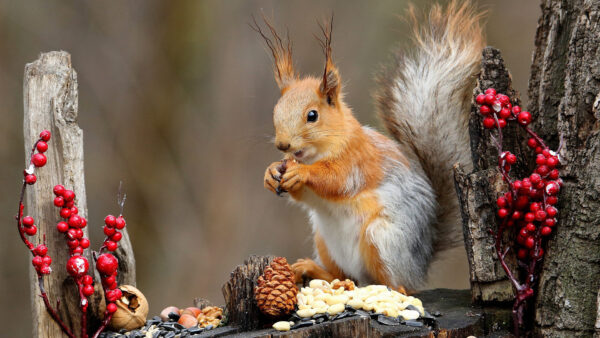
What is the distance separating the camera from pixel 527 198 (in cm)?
196

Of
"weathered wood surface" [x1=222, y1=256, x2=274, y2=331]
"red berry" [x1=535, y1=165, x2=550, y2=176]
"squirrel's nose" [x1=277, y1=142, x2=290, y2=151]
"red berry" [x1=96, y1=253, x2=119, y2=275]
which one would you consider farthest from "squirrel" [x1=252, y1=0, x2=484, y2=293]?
"red berry" [x1=96, y1=253, x2=119, y2=275]

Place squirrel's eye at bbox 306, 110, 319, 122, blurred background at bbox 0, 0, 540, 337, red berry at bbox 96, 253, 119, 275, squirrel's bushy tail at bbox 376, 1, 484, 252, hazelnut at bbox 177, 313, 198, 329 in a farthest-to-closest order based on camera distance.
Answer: blurred background at bbox 0, 0, 540, 337
squirrel's bushy tail at bbox 376, 1, 484, 252
squirrel's eye at bbox 306, 110, 319, 122
hazelnut at bbox 177, 313, 198, 329
red berry at bbox 96, 253, 119, 275

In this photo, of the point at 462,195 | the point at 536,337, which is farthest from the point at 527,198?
the point at 536,337

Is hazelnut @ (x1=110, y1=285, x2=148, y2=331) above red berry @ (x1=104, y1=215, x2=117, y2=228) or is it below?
below

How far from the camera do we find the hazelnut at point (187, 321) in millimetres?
2109


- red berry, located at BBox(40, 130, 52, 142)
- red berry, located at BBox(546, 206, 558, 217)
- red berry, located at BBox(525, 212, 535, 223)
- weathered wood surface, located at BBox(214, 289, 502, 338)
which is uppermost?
red berry, located at BBox(40, 130, 52, 142)

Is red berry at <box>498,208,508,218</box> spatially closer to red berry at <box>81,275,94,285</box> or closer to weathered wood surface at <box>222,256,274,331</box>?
weathered wood surface at <box>222,256,274,331</box>

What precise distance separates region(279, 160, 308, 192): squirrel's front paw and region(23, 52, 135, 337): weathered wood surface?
57 cm

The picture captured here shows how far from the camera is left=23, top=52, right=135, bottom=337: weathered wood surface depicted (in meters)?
1.94

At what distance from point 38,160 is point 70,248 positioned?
24cm

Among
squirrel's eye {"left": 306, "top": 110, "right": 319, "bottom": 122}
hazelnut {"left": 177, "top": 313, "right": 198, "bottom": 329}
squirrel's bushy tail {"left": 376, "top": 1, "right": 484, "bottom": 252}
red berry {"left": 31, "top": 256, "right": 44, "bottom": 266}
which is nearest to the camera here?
red berry {"left": 31, "top": 256, "right": 44, "bottom": 266}

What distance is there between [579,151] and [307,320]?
821 mm

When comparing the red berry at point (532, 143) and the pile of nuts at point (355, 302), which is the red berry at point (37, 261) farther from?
the red berry at point (532, 143)

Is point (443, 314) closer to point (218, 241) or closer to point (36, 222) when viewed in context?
point (36, 222)
